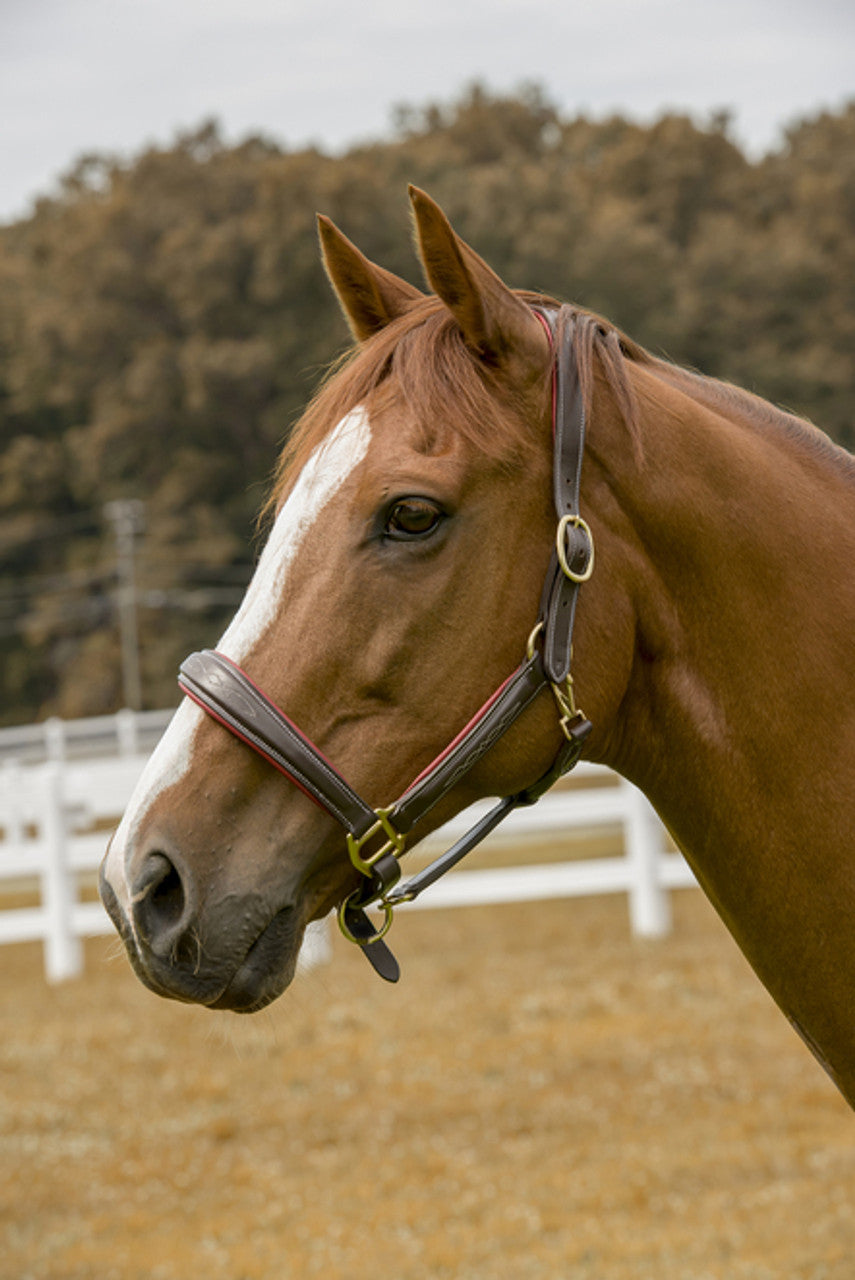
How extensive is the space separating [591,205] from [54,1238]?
52.3m

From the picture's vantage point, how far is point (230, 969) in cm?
205

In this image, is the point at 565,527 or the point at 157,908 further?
the point at 565,527

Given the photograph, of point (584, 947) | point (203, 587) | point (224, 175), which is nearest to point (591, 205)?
point (224, 175)

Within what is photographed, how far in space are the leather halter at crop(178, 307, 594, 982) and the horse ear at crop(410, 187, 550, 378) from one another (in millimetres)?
53

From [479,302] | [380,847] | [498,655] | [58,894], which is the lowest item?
[58,894]

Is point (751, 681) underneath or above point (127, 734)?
above

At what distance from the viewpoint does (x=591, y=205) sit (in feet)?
173

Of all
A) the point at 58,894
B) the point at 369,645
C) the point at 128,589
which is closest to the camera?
the point at 369,645

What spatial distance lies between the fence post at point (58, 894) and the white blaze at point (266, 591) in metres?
8.69

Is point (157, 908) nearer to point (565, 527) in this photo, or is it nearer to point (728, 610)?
point (565, 527)

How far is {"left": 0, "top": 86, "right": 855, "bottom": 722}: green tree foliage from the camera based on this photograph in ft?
144

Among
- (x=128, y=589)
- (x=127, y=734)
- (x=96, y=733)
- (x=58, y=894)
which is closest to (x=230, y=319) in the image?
(x=128, y=589)

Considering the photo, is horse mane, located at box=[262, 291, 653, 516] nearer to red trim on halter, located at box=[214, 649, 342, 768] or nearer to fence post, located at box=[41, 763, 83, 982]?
red trim on halter, located at box=[214, 649, 342, 768]

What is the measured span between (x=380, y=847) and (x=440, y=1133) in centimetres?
507
